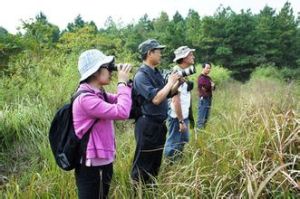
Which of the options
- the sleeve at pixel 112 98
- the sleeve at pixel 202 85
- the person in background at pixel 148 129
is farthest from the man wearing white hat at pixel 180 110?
the sleeve at pixel 202 85

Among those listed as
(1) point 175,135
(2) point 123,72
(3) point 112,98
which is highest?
(2) point 123,72

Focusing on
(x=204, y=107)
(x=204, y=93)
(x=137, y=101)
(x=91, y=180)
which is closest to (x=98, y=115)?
(x=91, y=180)

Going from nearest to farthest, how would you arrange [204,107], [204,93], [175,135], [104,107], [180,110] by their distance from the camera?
[104,107] < [180,110] < [175,135] < [204,107] < [204,93]

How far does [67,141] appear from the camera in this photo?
3.25 metres

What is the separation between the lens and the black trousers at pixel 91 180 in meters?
3.32

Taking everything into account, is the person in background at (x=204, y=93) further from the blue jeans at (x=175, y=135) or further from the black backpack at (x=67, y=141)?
the black backpack at (x=67, y=141)

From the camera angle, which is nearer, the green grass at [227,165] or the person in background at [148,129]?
the green grass at [227,165]

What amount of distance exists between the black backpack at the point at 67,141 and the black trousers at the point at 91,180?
0.09 metres

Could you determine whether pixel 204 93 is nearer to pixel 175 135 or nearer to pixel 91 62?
pixel 175 135

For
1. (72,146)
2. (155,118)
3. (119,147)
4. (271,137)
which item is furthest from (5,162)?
(271,137)

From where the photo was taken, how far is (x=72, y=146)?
10.6ft

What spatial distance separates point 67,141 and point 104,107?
0.38m

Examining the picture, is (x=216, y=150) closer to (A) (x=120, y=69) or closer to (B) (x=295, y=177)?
(B) (x=295, y=177)

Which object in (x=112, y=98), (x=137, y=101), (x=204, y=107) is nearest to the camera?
(x=112, y=98)
